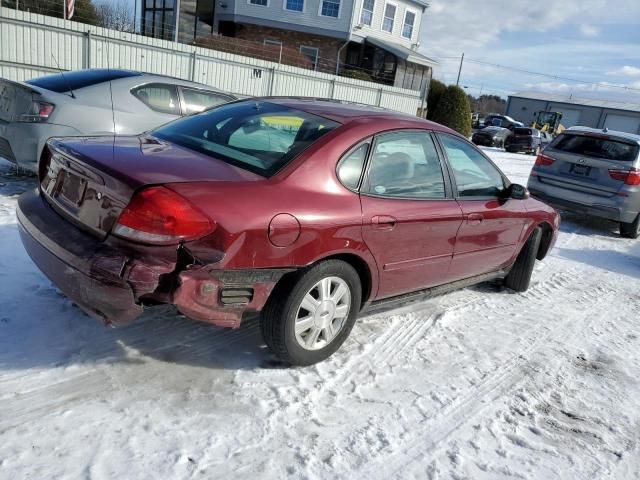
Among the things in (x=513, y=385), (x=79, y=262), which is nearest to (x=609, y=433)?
(x=513, y=385)

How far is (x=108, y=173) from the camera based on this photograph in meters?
2.77

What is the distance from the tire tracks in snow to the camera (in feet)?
8.51

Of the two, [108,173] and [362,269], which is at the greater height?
[108,173]

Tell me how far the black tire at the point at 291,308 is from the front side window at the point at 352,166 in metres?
0.49

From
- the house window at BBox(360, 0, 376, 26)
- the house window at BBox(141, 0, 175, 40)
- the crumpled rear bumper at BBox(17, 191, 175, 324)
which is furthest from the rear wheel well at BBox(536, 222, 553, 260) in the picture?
the house window at BBox(141, 0, 175, 40)

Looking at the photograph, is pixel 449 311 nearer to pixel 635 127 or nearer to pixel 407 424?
pixel 407 424

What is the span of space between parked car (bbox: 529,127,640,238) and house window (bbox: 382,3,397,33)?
80.6ft

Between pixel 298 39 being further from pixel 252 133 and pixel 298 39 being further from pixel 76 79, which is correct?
pixel 252 133

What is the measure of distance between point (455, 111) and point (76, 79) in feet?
72.2

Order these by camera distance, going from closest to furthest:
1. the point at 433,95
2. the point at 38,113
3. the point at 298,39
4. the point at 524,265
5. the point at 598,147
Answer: the point at 524,265
the point at 38,113
the point at 598,147
the point at 298,39
the point at 433,95

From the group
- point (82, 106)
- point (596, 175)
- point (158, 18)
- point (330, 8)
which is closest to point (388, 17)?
point (330, 8)

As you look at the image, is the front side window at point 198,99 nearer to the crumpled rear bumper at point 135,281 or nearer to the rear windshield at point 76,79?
the rear windshield at point 76,79

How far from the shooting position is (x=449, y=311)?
4586 millimetres

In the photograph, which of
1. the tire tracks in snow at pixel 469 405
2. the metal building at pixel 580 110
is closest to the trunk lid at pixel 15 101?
the tire tracks in snow at pixel 469 405
